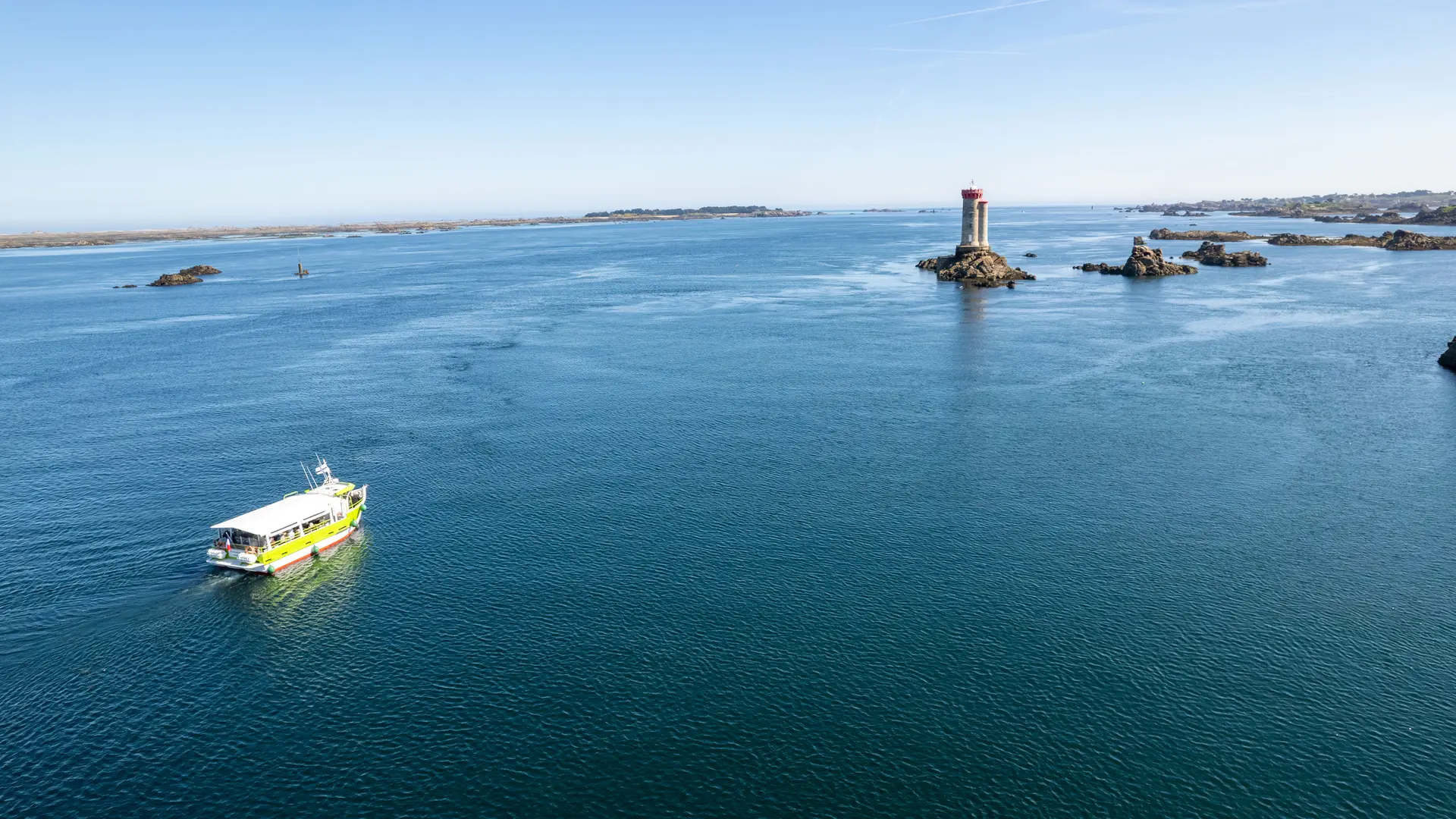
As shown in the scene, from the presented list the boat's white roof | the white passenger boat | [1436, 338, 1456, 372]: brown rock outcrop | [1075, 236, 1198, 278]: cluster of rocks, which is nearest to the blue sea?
the white passenger boat

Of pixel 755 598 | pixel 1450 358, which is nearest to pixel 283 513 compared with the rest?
pixel 755 598

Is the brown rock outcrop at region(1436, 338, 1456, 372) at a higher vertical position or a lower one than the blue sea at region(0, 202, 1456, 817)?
higher

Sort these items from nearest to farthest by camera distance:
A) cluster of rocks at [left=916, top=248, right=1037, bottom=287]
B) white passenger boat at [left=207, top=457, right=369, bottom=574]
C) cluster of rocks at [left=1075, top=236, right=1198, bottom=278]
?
1. white passenger boat at [left=207, top=457, right=369, bottom=574]
2. cluster of rocks at [left=916, top=248, right=1037, bottom=287]
3. cluster of rocks at [left=1075, top=236, right=1198, bottom=278]

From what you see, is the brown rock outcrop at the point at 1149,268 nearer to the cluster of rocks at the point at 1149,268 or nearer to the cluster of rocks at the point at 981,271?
the cluster of rocks at the point at 1149,268

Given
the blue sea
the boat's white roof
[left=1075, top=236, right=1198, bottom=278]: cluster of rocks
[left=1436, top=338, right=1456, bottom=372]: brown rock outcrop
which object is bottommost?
the blue sea

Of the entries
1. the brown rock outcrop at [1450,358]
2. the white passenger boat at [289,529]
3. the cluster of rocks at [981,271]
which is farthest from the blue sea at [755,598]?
the cluster of rocks at [981,271]

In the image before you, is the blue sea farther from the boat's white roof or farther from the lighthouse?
the lighthouse
